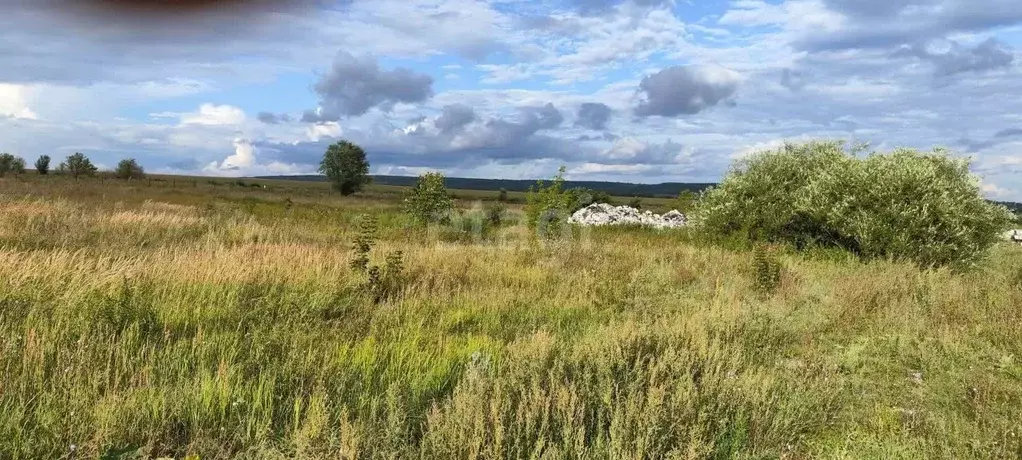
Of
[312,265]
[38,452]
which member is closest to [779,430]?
[38,452]

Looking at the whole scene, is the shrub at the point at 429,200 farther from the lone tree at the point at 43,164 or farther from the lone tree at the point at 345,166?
the lone tree at the point at 43,164

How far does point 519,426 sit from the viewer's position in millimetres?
3691

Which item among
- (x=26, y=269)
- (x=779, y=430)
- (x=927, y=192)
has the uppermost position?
(x=927, y=192)

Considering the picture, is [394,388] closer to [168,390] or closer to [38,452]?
[168,390]

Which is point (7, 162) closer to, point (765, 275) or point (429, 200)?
point (429, 200)

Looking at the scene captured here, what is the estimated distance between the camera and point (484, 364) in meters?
4.94

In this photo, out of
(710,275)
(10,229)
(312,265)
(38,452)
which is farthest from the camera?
(10,229)

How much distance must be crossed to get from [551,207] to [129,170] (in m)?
89.2

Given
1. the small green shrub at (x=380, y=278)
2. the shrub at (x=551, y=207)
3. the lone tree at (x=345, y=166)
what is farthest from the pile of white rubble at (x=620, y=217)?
the lone tree at (x=345, y=166)

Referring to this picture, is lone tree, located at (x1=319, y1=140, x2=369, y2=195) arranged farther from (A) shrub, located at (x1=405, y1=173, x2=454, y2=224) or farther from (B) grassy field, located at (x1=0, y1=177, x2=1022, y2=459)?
(B) grassy field, located at (x1=0, y1=177, x2=1022, y2=459)

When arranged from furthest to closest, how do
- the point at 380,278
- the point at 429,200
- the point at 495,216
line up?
the point at 495,216 → the point at 429,200 → the point at 380,278

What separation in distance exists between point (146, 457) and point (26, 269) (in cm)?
466

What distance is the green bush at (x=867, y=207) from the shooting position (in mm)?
12836

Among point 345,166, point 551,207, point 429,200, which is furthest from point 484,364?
point 345,166
